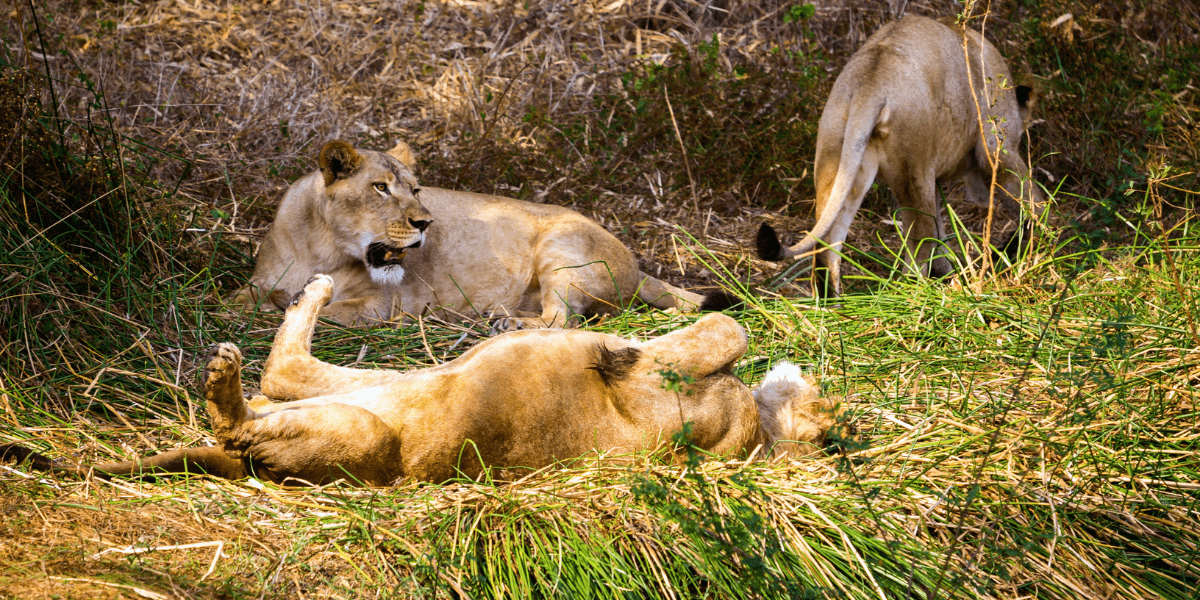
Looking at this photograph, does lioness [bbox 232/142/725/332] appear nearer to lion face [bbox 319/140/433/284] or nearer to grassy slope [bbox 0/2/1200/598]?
lion face [bbox 319/140/433/284]

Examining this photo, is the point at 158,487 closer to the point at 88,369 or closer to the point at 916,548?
the point at 88,369

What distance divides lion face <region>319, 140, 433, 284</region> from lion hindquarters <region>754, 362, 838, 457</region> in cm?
226

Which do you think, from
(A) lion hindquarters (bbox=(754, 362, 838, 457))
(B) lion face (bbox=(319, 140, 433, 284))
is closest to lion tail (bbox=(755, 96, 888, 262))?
(A) lion hindquarters (bbox=(754, 362, 838, 457))

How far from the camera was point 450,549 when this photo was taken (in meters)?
2.46

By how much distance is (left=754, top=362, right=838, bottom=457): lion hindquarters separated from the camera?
3.26 m

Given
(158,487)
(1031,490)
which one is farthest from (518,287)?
(1031,490)

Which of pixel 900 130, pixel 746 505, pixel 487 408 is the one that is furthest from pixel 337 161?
pixel 746 505

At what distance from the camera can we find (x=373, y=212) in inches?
193

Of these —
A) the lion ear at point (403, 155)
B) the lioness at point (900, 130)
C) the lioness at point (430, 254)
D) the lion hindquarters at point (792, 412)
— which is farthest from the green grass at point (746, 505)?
the lion ear at point (403, 155)

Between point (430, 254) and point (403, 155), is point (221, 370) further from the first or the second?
point (403, 155)

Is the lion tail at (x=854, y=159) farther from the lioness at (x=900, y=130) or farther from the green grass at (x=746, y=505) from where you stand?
the green grass at (x=746, y=505)

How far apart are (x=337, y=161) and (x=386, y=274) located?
639mm

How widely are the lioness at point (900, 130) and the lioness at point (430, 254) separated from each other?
0.90 m

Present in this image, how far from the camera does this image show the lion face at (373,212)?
→ 489 cm
